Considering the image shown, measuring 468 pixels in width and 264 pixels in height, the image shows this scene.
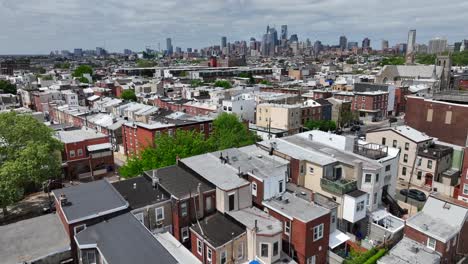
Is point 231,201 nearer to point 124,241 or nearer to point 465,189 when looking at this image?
point 124,241

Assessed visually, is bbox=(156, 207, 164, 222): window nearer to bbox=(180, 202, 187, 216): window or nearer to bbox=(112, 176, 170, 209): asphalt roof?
bbox=(112, 176, 170, 209): asphalt roof

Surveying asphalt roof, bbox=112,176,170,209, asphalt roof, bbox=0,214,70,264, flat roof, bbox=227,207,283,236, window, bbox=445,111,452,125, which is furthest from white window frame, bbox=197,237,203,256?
window, bbox=445,111,452,125

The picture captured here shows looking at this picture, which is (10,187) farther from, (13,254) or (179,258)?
(179,258)

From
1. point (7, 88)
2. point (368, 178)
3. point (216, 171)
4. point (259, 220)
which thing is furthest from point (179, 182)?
point (7, 88)

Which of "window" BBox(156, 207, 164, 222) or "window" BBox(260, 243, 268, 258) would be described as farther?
"window" BBox(156, 207, 164, 222)

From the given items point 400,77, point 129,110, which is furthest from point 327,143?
point 400,77

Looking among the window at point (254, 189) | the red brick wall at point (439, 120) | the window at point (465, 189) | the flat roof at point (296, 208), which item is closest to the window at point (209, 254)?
the flat roof at point (296, 208)

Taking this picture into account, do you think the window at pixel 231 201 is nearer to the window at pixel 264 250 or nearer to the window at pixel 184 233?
the window at pixel 184 233
